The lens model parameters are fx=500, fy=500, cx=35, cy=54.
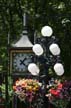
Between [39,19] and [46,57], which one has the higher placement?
[46,57]

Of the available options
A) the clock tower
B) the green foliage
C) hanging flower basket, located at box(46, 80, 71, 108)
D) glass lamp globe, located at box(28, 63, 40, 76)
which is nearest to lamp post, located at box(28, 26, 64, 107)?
glass lamp globe, located at box(28, 63, 40, 76)

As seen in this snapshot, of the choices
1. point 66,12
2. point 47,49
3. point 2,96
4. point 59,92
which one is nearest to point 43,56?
point 47,49

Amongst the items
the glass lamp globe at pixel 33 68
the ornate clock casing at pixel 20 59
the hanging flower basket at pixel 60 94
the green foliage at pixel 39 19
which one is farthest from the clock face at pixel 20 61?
the green foliage at pixel 39 19

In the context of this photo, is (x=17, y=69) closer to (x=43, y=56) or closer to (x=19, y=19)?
(x=43, y=56)

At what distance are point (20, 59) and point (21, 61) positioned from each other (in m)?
0.06

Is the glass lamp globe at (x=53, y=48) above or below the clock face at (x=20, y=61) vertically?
above

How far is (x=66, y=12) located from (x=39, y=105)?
24.7 feet

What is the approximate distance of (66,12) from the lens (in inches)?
774

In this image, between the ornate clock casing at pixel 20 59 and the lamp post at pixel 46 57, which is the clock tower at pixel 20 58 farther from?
the lamp post at pixel 46 57

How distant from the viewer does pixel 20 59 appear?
1418cm

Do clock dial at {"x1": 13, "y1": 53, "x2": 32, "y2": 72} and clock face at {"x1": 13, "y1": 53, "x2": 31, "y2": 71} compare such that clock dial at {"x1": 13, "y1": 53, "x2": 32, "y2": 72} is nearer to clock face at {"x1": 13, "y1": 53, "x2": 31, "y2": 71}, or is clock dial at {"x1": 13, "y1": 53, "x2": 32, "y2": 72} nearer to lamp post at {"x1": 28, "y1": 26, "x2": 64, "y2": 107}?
clock face at {"x1": 13, "y1": 53, "x2": 31, "y2": 71}

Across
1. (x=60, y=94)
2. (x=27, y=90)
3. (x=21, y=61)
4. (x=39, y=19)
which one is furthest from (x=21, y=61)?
(x=39, y=19)

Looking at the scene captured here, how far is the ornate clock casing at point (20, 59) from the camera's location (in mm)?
14109

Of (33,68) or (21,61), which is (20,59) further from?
(33,68)
